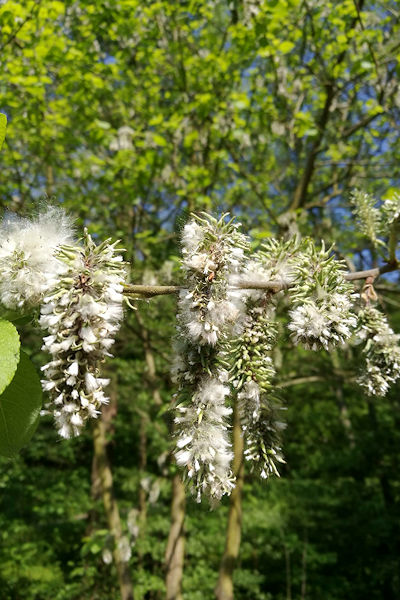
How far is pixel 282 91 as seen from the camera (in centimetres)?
541

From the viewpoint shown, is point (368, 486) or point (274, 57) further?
point (368, 486)

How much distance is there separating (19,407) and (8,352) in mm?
245

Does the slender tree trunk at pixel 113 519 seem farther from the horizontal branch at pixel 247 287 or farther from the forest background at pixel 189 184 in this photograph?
the horizontal branch at pixel 247 287

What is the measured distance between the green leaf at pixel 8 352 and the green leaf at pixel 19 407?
17 cm

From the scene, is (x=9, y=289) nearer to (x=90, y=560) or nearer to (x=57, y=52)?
(x=57, y=52)

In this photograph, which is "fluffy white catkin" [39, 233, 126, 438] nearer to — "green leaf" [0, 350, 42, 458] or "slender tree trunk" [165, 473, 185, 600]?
"green leaf" [0, 350, 42, 458]

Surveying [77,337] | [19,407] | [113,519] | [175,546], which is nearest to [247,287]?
[77,337]

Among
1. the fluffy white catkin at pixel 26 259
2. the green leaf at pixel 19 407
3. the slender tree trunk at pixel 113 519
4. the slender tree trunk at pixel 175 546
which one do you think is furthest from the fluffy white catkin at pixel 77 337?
the slender tree trunk at pixel 113 519

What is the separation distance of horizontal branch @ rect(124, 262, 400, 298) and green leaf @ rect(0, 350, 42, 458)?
28cm

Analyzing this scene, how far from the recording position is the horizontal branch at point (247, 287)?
101 cm

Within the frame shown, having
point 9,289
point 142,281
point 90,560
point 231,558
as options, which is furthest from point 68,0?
point 90,560

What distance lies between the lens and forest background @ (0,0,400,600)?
5020 millimetres

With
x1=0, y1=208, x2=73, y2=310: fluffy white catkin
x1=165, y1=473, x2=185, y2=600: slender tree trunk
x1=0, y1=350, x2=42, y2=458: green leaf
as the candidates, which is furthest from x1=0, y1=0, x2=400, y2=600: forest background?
x1=0, y1=350, x2=42, y2=458: green leaf

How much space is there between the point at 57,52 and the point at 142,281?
8.19 feet
